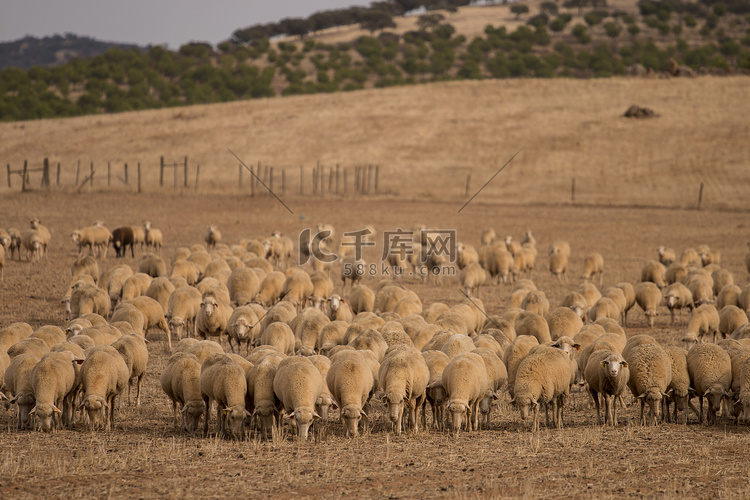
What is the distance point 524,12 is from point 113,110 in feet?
297

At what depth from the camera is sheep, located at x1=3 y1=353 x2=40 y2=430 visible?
1070cm

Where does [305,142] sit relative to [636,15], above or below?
below

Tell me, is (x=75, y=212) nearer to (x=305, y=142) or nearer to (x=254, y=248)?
(x=254, y=248)

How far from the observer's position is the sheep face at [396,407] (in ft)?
35.4

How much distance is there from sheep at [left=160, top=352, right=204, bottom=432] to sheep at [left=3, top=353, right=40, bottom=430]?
1815 mm

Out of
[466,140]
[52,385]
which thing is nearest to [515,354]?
[52,385]

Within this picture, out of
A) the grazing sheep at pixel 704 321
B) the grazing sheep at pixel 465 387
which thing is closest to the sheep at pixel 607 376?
the grazing sheep at pixel 465 387

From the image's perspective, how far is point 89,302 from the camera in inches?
666

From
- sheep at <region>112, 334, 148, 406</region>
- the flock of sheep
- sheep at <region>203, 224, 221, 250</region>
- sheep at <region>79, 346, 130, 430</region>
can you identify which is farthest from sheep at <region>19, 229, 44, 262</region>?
sheep at <region>79, 346, 130, 430</region>

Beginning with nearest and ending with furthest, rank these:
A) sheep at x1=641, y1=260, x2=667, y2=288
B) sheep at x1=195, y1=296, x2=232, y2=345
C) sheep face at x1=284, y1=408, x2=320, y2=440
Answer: sheep face at x1=284, y1=408, x2=320, y2=440, sheep at x1=195, y1=296, x2=232, y2=345, sheep at x1=641, y1=260, x2=667, y2=288

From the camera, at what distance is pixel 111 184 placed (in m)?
52.0

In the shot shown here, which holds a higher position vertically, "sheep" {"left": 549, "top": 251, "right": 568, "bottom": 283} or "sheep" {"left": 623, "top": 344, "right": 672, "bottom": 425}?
"sheep" {"left": 623, "top": 344, "right": 672, "bottom": 425}

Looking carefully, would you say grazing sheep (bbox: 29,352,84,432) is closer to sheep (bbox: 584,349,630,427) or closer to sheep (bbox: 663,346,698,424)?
sheep (bbox: 584,349,630,427)

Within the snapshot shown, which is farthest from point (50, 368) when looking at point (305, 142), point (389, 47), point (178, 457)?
point (389, 47)
